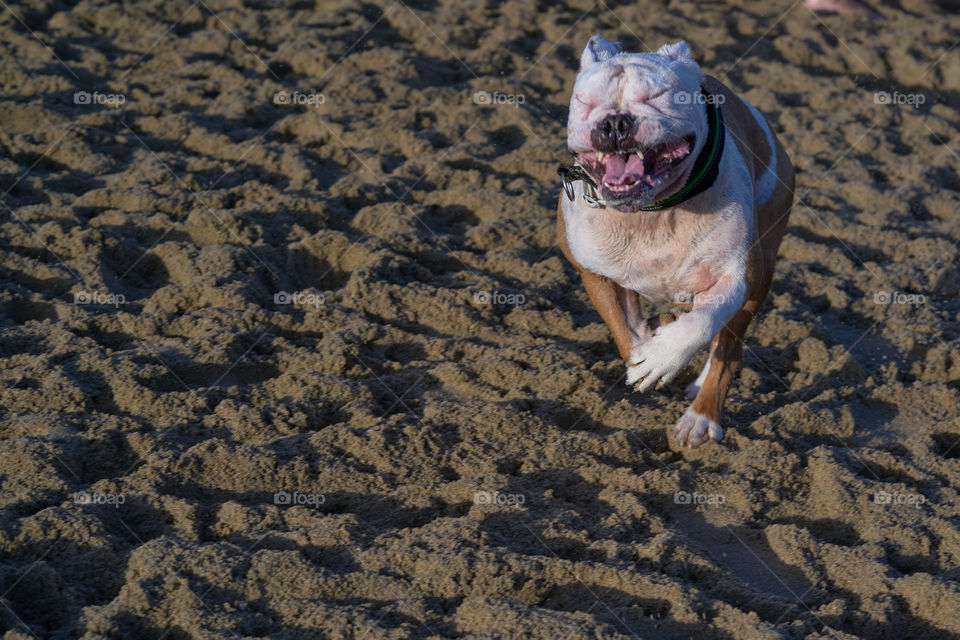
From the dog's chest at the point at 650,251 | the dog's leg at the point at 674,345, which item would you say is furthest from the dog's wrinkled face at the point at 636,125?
the dog's leg at the point at 674,345

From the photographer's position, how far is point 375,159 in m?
6.76

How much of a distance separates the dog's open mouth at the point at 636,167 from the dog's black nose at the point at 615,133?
0.06 meters

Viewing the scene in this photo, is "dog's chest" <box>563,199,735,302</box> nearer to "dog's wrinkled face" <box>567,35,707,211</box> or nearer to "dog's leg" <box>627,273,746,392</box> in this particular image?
"dog's leg" <box>627,273,746,392</box>

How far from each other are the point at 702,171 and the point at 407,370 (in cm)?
174

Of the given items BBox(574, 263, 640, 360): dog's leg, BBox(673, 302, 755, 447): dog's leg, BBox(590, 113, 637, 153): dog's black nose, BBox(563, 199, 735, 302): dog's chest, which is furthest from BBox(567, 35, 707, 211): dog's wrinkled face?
BBox(673, 302, 755, 447): dog's leg

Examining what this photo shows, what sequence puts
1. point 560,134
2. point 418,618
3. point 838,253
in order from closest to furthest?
1. point 418,618
2. point 838,253
3. point 560,134

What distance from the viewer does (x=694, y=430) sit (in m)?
4.40

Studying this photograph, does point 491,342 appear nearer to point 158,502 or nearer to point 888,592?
point 158,502

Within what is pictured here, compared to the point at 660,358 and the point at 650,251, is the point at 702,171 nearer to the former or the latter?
A: the point at 650,251

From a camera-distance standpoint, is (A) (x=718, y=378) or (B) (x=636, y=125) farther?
(A) (x=718, y=378)

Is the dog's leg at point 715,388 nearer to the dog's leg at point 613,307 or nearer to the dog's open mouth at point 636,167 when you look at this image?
the dog's leg at point 613,307

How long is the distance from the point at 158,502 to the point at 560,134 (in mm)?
4502

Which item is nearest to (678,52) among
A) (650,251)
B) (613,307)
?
(650,251)

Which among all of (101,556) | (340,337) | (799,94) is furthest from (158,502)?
(799,94)
